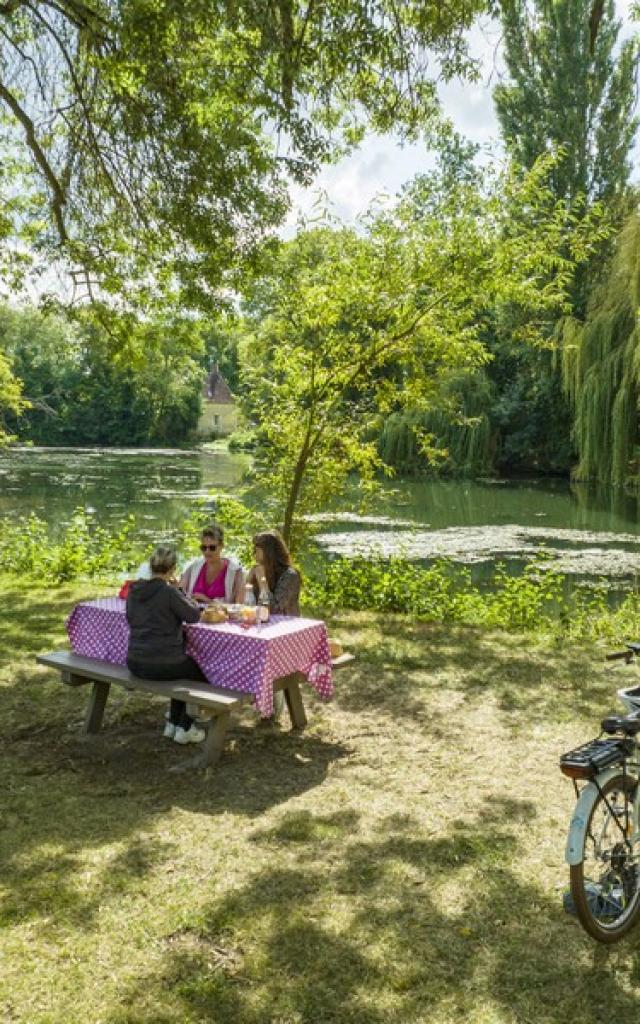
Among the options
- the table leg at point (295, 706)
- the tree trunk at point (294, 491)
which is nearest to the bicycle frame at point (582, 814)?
the table leg at point (295, 706)

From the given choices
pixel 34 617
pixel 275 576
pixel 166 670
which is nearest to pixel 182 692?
pixel 166 670

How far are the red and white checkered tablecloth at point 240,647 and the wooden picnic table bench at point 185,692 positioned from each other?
89 millimetres

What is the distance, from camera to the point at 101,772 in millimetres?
5301

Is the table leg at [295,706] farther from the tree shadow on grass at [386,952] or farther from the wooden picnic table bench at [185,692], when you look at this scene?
the tree shadow on grass at [386,952]

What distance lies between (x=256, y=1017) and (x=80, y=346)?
10.3 m

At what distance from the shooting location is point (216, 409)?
8588 centimetres

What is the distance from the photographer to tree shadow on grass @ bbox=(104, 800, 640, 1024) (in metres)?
2.99

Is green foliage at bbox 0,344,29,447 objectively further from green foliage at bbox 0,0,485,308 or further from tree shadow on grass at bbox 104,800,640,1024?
tree shadow on grass at bbox 104,800,640,1024

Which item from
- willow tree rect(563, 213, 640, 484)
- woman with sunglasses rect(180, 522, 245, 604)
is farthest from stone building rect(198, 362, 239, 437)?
woman with sunglasses rect(180, 522, 245, 604)

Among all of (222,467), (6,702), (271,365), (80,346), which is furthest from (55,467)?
(6,702)

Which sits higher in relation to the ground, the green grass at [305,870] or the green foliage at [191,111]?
the green foliage at [191,111]

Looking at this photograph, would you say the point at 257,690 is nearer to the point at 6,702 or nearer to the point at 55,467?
the point at 6,702

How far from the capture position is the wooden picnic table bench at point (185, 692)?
17.0 feet

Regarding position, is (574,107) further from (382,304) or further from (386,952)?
(386,952)
